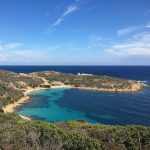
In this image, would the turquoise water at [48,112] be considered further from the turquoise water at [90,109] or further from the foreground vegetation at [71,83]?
the foreground vegetation at [71,83]

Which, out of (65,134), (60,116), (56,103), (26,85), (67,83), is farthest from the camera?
(67,83)

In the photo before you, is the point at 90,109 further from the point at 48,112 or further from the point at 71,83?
the point at 71,83

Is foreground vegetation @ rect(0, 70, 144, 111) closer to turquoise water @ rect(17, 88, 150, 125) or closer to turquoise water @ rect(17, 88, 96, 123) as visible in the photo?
turquoise water @ rect(17, 88, 150, 125)

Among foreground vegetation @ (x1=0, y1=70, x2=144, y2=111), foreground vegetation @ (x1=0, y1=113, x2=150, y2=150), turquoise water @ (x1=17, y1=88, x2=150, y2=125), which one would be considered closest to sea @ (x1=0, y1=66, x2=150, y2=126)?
turquoise water @ (x1=17, y1=88, x2=150, y2=125)

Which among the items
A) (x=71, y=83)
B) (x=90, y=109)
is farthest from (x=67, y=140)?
(x=71, y=83)

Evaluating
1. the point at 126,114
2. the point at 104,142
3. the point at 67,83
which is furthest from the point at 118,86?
the point at 104,142

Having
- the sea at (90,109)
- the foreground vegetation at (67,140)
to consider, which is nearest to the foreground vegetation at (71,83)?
the sea at (90,109)

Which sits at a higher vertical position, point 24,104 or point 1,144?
point 1,144

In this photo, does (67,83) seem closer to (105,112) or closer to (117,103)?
(117,103)

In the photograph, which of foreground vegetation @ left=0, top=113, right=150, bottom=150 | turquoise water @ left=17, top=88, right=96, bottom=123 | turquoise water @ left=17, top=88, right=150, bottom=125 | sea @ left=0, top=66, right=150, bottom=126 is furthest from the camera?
turquoise water @ left=17, top=88, right=96, bottom=123
